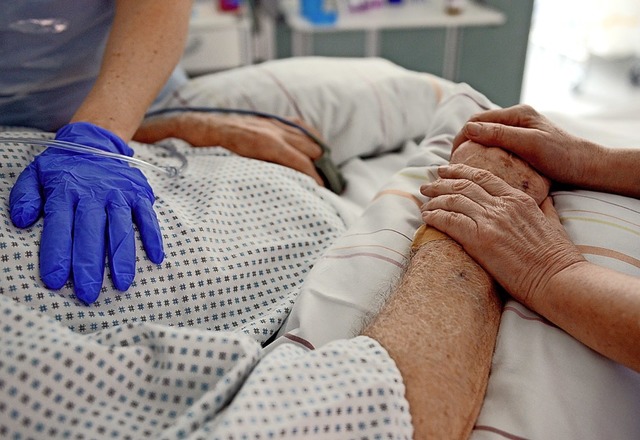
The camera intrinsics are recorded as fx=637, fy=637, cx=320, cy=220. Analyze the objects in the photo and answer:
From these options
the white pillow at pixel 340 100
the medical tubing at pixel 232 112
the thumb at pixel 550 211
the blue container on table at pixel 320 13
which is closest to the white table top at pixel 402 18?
the blue container on table at pixel 320 13

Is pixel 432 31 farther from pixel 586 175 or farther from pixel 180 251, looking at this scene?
pixel 180 251

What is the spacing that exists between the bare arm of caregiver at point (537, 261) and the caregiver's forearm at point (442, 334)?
34 mm

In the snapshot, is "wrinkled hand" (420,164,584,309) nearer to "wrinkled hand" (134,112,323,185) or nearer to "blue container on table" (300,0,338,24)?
"wrinkled hand" (134,112,323,185)

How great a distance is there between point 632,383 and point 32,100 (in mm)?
1060

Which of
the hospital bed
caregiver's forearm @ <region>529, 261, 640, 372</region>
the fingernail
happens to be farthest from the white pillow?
caregiver's forearm @ <region>529, 261, 640, 372</region>

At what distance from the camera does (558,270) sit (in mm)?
757

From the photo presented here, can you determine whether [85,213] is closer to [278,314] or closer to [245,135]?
[278,314]

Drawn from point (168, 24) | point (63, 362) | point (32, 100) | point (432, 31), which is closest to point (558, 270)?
point (63, 362)

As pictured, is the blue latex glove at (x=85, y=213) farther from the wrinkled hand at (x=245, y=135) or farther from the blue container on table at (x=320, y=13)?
the blue container on table at (x=320, y=13)

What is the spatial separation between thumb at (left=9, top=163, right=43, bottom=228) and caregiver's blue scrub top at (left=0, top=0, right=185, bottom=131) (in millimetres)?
322

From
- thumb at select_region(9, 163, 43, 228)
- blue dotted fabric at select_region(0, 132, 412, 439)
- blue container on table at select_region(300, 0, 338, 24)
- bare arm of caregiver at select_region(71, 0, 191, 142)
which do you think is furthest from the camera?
blue container on table at select_region(300, 0, 338, 24)

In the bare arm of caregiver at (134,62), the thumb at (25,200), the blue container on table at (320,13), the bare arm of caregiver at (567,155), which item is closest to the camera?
the thumb at (25,200)

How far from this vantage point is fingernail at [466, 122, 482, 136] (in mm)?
964

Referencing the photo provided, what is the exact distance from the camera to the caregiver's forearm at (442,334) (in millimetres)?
640
